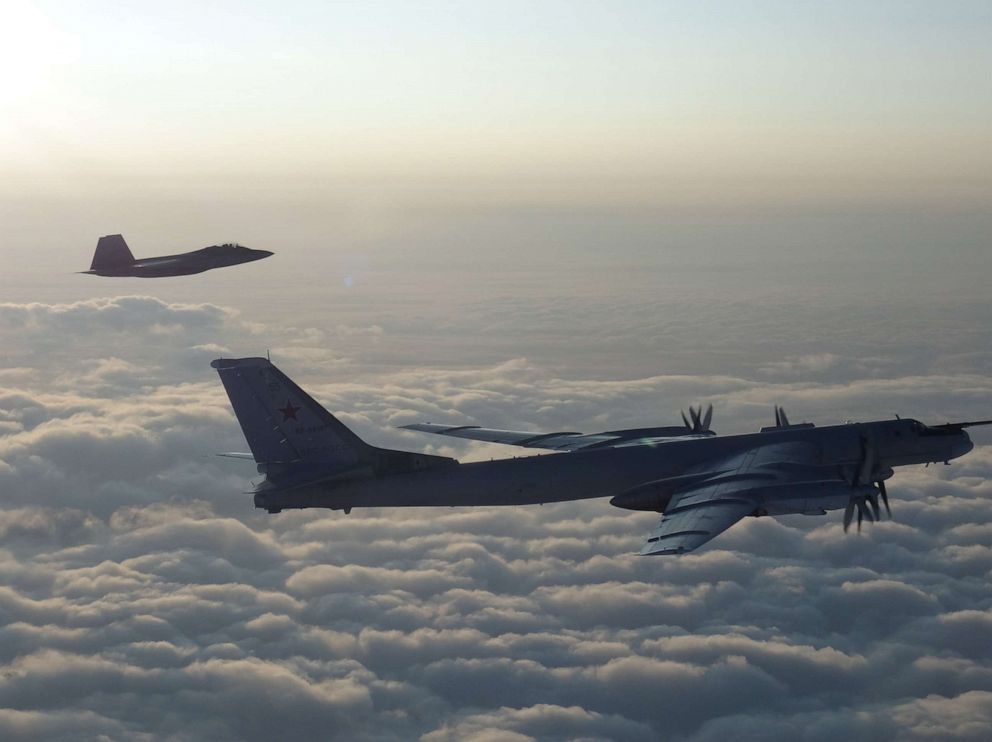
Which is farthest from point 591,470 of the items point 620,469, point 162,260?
point 162,260

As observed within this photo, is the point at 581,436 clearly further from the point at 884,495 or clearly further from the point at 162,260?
the point at 162,260

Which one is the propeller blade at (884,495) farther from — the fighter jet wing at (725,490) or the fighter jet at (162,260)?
the fighter jet at (162,260)

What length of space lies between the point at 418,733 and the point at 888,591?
288 ft

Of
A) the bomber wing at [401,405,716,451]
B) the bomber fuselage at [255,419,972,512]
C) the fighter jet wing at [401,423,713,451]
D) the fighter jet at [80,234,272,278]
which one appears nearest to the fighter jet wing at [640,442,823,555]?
the bomber fuselage at [255,419,972,512]

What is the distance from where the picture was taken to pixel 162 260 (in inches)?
3278

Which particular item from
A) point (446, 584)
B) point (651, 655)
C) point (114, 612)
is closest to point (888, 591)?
point (651, 655)

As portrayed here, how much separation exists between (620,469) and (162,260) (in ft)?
171

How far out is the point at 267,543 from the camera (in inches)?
7864

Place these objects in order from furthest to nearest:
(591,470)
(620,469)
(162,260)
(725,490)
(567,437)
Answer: (162,260)
(567,437)
(620,469)
(591,470)
(725,490)

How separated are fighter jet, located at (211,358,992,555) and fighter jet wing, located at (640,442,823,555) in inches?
3.8

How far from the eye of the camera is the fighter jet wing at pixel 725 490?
1505 inches

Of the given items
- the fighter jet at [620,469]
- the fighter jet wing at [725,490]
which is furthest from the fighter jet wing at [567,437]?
the fighter jet wing at [725,490]

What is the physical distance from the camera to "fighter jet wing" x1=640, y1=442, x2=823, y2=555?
38231mm

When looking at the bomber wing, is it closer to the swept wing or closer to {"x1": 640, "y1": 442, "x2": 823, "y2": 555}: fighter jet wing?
{"x1": 640, "y1": 442, "x2": 823, "y2": 555}: fighter jet wing
